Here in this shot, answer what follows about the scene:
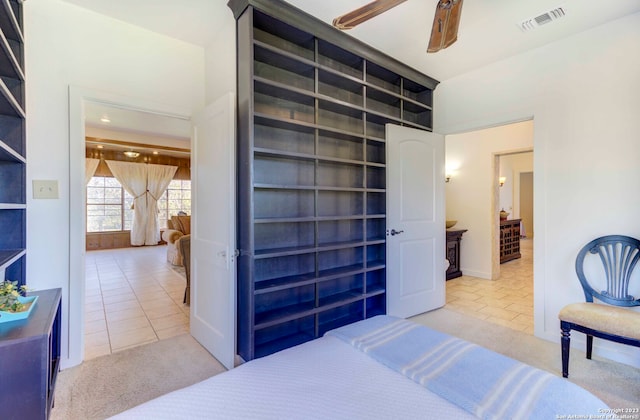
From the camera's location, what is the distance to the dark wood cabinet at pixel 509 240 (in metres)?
5.61

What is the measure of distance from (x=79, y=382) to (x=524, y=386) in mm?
2641

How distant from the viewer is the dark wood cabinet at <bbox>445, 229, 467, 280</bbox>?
184 inches

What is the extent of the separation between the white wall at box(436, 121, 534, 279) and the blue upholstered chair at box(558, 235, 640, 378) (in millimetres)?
2269

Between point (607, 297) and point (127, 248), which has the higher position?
point (607, 297)

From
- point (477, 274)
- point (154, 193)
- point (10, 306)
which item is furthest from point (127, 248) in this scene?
point (477, 274)

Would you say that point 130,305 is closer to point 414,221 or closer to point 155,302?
point 155,302

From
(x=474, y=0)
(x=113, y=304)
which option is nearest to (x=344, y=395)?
(x=474, y=0)

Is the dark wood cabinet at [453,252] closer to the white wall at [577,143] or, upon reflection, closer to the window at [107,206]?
the white wall at [577,143]

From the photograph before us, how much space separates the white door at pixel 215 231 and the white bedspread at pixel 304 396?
3.59 ft

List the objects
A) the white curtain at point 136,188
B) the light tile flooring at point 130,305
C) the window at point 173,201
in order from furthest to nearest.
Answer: the window at point 173,201, the white curtain at point 136,188, the light tile flooring at point 130,305

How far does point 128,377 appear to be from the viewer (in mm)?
2094

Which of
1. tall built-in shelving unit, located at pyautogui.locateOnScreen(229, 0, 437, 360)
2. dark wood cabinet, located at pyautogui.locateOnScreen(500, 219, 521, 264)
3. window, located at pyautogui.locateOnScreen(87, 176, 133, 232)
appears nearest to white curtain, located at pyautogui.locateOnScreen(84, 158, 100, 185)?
window, located at pyautogui.locateOnScreen(87, 176, 133, 232)

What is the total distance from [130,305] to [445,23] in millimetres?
4174

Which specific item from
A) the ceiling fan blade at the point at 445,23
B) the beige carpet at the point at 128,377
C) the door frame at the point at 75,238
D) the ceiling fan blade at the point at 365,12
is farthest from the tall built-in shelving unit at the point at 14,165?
the ceiling fan blade at the point at 445,23
